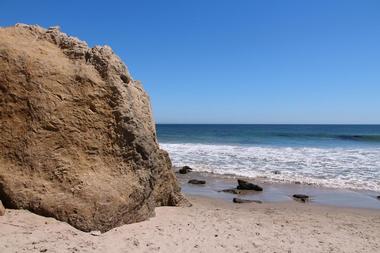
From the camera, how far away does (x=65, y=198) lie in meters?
6.04

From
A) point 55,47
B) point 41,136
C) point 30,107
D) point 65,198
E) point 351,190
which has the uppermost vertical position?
point 55,47

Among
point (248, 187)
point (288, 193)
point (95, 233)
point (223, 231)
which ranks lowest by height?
point (288, 193)

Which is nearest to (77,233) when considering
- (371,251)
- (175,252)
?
(175,252)

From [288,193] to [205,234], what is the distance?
6.94m

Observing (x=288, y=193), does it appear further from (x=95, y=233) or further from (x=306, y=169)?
(x=95, y=233)

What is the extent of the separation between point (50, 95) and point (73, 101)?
369 mm

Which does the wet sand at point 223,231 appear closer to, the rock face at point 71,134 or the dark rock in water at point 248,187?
the rock face at point 71,134

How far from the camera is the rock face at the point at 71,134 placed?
6.03m

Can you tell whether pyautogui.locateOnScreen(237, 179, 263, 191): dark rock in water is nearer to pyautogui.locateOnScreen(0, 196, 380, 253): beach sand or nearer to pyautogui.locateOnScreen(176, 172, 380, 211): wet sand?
pyautogui.locateOnScreen(176, 172, 380, 211): wet sand

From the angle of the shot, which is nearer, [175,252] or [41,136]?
[175,252]

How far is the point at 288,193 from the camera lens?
13.0 meters

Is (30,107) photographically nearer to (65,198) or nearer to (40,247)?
(65,198)

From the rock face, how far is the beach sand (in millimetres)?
292


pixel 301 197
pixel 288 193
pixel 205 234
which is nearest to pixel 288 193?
pixel 288 193
